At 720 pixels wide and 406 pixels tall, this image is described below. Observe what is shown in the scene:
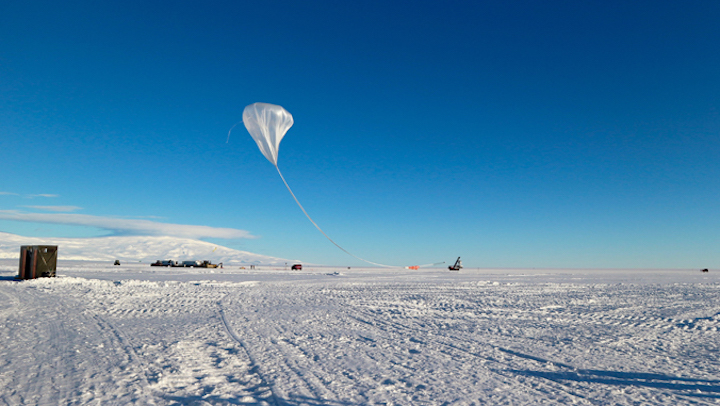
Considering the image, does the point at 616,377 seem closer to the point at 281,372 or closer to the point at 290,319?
the point at 281,372

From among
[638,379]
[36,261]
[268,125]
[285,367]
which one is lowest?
[638,379]

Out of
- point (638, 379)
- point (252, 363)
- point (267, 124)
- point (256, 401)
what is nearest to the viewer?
point (256, 401)

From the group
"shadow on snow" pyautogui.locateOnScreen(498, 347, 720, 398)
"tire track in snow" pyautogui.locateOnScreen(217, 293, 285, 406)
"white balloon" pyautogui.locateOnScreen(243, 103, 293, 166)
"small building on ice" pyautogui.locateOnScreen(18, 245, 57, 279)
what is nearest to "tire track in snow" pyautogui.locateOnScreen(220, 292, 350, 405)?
"tire track in snow" pyautogui.locateOnScreen(217, 293, 285, 406)

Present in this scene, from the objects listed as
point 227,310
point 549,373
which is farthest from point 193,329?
point 549,373

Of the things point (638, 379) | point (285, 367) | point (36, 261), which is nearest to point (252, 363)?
point (285, 367)

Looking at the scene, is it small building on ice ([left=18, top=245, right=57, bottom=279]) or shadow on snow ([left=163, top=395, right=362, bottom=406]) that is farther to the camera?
small building on ice ([left=18, top=245, right=57, bottom=279])

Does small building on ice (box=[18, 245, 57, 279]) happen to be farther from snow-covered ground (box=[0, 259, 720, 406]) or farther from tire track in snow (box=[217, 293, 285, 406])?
tire track in snow (box=[217, 293, 285, 406])

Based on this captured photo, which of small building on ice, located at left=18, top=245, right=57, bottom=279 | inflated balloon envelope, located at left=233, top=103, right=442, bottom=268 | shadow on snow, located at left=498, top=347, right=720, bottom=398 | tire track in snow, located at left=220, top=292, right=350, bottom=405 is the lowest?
shadow on snow, located at left=498, top=347, right=720, bottom=398

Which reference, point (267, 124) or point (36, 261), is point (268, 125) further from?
point (36, 261)
